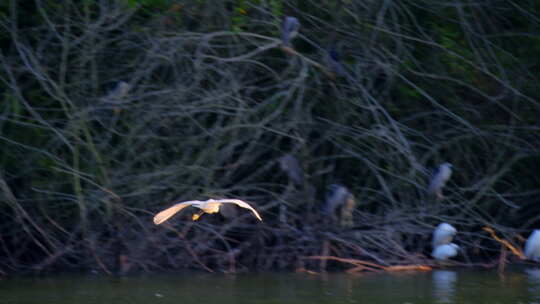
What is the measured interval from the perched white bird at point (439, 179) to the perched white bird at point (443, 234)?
11.5 inches

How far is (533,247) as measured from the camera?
23.5 feet

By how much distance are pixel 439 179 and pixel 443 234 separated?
469 millimetres

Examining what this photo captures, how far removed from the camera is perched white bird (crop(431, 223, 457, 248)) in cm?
710

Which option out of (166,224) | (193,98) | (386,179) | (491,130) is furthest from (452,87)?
(166,224)

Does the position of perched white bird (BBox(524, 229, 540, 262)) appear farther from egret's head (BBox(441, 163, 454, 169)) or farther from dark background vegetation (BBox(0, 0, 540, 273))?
egret's head (BBox(441, 163, 454, 169))

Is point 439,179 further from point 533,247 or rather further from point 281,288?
point 281,288

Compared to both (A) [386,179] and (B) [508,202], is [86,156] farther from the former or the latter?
(B) [508,202]

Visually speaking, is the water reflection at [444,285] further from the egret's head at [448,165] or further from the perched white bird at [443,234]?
the egret's head at [448,165]

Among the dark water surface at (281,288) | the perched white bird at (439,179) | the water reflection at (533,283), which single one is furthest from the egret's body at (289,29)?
the water reflection at (533,283)

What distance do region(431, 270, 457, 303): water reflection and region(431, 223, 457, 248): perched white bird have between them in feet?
Result: 0.80

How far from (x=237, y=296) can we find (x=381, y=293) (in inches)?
38.1

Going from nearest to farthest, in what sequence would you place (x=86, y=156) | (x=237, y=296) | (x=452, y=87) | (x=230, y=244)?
(x=237, y=296)
(x=86, y=156)
(x=230, y=244)
(x=452, y=87)

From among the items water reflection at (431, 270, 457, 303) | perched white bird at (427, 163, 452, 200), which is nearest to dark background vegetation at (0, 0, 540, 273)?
perched white bird at (427, 163, 452, 200)

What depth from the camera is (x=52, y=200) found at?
23.2 feet
